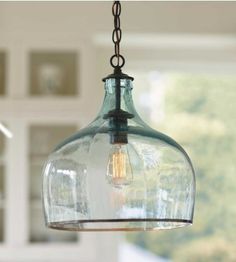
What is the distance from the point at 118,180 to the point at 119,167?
4 cm

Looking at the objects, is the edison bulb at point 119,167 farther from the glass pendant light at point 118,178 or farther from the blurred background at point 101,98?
the blurred background at point 101,98

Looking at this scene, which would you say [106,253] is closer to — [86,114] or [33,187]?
[33,187]

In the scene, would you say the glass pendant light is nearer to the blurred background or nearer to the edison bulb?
the edison bulb

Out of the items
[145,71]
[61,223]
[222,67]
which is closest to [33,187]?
[145,71]

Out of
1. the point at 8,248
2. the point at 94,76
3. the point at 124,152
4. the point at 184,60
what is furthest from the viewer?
the point at 184,60

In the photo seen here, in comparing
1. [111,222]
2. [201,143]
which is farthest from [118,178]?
[201,143]

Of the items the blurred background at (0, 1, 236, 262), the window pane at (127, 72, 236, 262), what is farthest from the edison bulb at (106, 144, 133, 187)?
the window pane at (127, 72, 236, 262)

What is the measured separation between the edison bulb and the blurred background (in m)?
2.12

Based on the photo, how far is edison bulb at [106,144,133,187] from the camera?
1652 mm

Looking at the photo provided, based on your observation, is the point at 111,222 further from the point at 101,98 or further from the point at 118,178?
the point at 101,98

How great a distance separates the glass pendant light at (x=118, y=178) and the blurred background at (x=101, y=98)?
82.1 inches

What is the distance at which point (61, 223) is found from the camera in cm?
174

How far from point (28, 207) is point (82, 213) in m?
2.17

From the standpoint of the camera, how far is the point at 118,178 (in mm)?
1671
